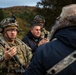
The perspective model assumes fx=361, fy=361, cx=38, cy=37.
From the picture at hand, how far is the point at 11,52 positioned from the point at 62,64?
274 centimetres

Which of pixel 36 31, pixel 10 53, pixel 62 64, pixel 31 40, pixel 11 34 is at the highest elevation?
pixel 62 64

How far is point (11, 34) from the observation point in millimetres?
6477

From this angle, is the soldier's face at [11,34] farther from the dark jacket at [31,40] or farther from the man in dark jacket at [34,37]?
the dark jacket at [31,40]

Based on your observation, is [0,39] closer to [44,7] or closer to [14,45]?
[14,45]

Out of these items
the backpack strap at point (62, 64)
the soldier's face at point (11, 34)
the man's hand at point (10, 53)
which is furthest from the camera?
the soldier's face at point (11, 34)

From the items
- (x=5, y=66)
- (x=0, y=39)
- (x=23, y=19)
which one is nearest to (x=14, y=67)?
(x=5, y=66)

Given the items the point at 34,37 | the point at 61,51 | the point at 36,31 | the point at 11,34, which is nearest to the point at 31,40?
the point at 34,37

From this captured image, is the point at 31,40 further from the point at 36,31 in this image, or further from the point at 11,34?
the point at 11,34

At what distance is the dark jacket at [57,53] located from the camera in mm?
3402

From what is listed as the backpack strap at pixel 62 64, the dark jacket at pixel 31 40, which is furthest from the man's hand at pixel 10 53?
the backpack strap at pixel 62 64

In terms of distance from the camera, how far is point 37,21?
824 cm

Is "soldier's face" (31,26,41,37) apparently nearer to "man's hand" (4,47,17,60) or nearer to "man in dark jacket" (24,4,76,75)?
"man's hand" (4,47,17,60)

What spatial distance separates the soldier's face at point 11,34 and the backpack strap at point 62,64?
3114 mm

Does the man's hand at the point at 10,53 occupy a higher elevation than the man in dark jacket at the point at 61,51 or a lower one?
lower
